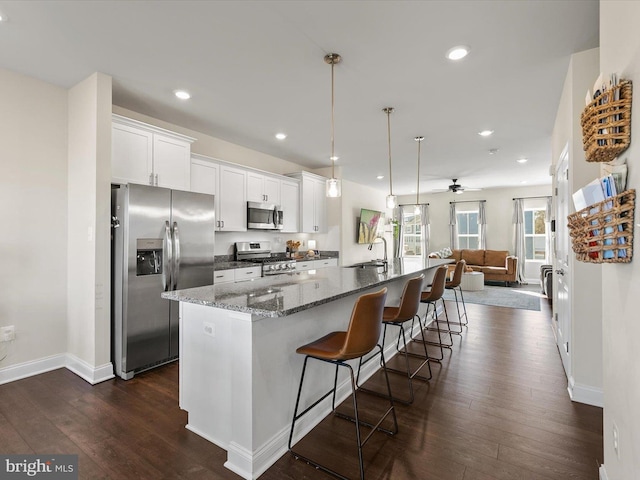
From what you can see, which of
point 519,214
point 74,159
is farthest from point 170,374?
point 519,214

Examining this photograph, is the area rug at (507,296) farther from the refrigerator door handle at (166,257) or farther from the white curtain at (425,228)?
the refrigerator door handle at (166,257)

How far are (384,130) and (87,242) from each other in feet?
12.2

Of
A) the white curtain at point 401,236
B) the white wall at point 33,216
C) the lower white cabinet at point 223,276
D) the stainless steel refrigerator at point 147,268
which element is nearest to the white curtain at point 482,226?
the white curtain at point 401,236

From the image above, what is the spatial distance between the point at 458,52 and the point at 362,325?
2296 millimetres

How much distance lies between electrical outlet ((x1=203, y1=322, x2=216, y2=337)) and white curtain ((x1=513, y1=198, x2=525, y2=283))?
951 centimetres

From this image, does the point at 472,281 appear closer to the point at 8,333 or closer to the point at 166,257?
the point at 166,257

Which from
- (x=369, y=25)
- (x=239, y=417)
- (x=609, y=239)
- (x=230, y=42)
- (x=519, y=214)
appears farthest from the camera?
(x=519, y=214)

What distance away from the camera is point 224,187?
15.2ft

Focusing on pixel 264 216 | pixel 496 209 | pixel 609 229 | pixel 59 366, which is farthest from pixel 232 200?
pixel 496 209

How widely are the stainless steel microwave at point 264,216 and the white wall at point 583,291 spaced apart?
12.8 ft

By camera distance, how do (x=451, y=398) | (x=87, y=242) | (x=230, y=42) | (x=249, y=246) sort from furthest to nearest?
1. (x=249, y=246)
2. (x=87, y=242)
3. (x=451, y=398)
4. (x=230, y=42)

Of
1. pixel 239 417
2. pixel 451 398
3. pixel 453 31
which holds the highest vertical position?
pixel 453 31

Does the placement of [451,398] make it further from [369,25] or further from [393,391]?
[369,25]

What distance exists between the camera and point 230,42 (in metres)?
2.48
